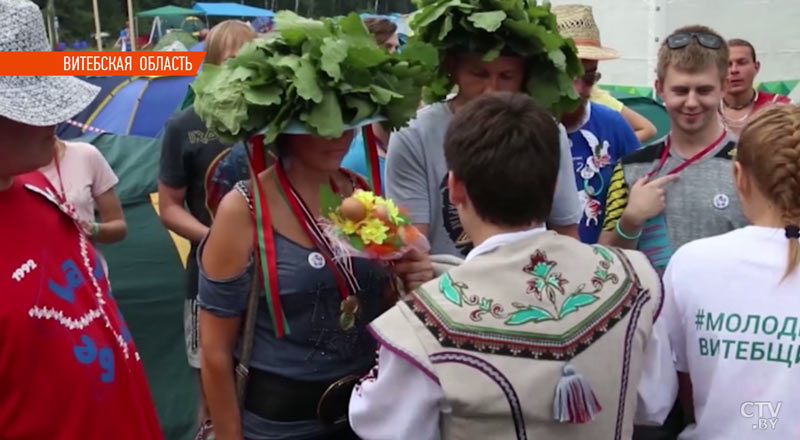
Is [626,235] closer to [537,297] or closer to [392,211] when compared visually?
[392,211]

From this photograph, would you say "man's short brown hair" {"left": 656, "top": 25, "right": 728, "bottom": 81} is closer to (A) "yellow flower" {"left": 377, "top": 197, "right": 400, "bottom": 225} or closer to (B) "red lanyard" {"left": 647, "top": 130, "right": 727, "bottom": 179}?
(B) "red lanyard" {"left": 647, "top": 130, "right": 727, "bottom": 179}

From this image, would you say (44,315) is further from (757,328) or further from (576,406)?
(757,328)

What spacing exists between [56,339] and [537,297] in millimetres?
983

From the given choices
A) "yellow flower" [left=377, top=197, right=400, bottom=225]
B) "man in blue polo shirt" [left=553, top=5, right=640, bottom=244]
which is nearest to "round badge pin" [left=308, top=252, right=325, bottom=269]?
"yellow flower" [left=377, top=197, right=400, bottom=225]

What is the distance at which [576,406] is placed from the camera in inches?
66.2

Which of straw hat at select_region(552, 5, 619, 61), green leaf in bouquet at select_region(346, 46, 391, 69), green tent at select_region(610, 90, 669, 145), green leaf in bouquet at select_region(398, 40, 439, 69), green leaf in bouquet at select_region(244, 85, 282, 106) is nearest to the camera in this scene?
green leaf in bouquet at select_region(244, 85, 282, 106)

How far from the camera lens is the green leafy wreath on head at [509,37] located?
264 centimetres

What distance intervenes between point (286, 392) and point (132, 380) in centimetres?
43

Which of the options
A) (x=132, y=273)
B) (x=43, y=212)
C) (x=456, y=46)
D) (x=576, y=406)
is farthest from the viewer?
(x=132, y=273)

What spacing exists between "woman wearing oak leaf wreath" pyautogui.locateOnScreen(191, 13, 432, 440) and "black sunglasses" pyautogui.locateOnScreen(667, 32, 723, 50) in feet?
4.19

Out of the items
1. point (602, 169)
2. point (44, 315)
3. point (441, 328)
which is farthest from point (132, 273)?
point (441, 328)

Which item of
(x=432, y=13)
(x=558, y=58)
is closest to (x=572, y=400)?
(x=558, y=58)

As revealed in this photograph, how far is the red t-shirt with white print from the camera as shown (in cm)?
171

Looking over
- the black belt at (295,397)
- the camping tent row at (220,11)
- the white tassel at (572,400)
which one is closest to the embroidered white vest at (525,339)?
the white tassel at (572,400)
